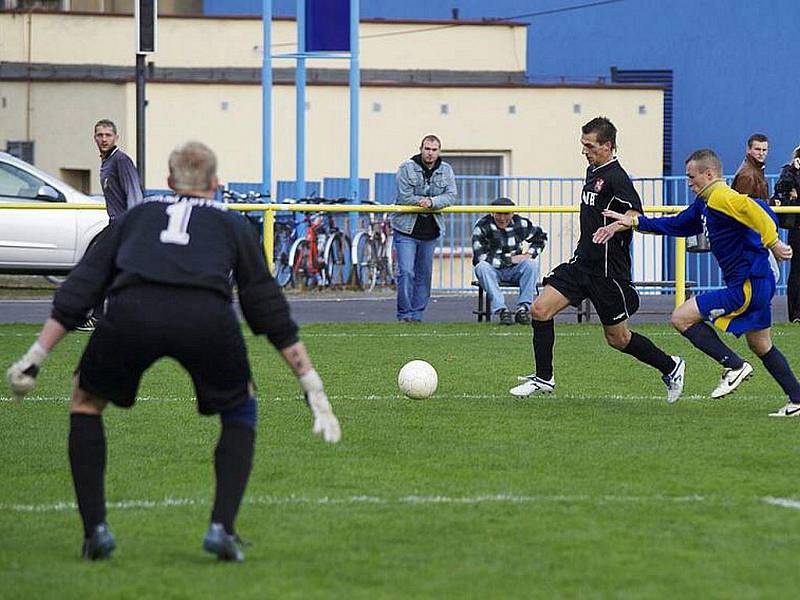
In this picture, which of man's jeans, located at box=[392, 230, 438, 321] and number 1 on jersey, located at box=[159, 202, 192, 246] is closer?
number 1 on jersey, located at box=[159, 202, 192, 246]

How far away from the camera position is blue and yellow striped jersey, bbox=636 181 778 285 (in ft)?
35.9

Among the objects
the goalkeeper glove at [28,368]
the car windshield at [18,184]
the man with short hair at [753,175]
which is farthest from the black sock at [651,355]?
the car windshield at [18,184]

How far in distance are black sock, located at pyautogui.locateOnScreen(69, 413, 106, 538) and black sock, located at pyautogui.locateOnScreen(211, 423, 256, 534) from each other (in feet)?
1.46

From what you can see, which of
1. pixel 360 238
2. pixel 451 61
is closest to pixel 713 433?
pixel 360 238

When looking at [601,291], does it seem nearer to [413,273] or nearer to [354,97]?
[413,273]

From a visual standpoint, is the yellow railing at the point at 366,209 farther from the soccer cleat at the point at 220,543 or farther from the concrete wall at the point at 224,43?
the concrete wall at the point at 224,43

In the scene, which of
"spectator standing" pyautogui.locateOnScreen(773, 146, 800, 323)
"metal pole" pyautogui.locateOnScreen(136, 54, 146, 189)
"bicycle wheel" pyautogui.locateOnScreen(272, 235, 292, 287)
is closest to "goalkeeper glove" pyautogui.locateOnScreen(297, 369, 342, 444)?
"spectator standing" pyautogui.locateOnScreen(773, 146, 800, 323)

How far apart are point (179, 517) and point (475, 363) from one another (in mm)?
7348

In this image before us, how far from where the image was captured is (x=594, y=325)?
61.8 feet

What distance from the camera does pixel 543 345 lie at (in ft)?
39.5

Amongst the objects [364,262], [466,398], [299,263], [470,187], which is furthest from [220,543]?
[470,187]

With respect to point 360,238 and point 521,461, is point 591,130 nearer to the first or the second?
point 521,461

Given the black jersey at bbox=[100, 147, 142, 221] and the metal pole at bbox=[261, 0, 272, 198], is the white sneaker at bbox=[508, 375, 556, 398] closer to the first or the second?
the black jersey at bbox=[100, 147, 142, 221]

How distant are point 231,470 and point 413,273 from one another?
40.1ft
